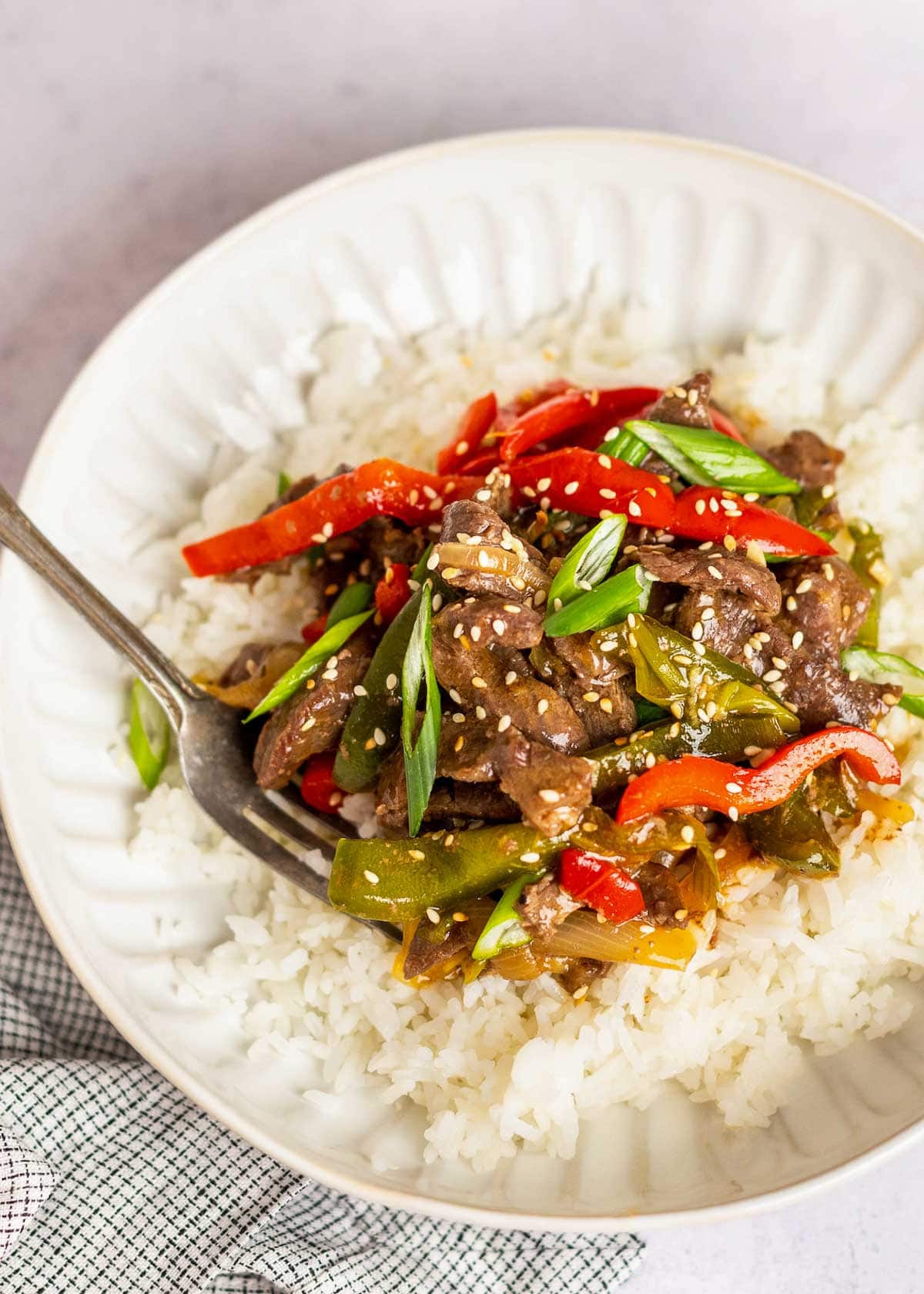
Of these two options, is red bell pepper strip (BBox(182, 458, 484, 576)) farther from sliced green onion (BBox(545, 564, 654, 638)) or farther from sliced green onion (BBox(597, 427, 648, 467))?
sliced green onion (BBox(545, 564, 654, 638))

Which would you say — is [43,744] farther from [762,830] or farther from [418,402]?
[762,830]

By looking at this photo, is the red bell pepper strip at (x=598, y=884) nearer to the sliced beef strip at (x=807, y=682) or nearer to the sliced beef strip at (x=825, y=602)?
the sliced beef strip at (x=807, y=682)

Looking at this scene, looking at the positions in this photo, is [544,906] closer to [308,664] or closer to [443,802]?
[443,802]

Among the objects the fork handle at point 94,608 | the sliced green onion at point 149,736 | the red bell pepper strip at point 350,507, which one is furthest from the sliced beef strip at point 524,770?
the sliced green onion at point 149,736

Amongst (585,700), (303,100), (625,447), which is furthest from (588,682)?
(303,100)

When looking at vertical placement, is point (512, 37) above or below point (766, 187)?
above

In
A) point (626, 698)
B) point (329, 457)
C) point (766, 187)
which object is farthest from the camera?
point (329, 457)

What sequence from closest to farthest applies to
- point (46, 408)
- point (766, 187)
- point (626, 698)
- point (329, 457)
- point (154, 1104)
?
point (626, 698)
point (154, 1104)
point (766, 187)
point (329, 457)
point (46, 408)

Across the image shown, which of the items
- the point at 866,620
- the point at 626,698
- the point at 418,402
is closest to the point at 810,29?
the point at 418,402
